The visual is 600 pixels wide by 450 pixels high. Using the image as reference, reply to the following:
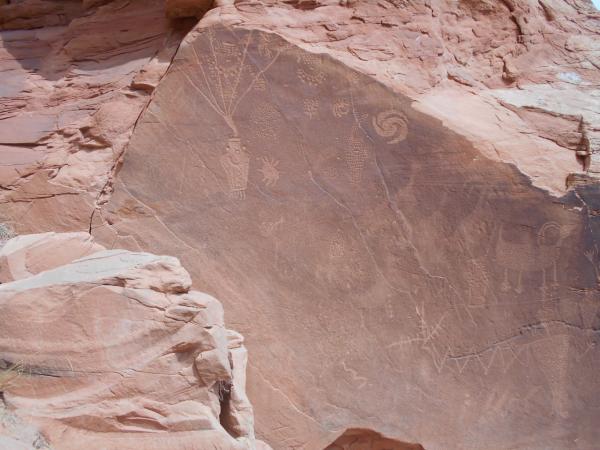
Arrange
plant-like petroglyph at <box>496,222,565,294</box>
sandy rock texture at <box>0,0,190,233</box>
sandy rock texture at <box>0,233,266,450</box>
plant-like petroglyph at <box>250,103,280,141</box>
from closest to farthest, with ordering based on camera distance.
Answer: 1. sandy rock texture at <box>0,233,266,450</box>
2. plant-like petroglyph at <box>496,222,565,294</box>
3. plant-like petroglyph at <box>250,103,280,141</box>
4. sandy rock texture at <box>0,0,190,233</box>

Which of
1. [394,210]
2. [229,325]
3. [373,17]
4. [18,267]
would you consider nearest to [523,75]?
[373,17]

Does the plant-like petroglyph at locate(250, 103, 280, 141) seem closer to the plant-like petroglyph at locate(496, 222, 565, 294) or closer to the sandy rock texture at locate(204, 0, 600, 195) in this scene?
the sandy rock texture at locate(204, 0, 600, 195)

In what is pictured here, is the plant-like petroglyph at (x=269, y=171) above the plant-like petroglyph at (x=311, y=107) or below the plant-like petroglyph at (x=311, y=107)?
below

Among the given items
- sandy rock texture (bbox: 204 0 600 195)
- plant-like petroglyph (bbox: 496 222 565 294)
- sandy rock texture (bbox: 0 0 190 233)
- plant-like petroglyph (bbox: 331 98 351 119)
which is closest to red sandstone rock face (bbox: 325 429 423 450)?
plant-like petroglyph (bbox: 496 222 565 294)

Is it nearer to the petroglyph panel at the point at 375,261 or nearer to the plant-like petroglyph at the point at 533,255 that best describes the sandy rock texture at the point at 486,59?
the petroglyph panel at the point at 375,261

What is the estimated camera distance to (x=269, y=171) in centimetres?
390

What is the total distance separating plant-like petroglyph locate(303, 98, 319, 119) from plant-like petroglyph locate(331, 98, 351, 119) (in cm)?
9

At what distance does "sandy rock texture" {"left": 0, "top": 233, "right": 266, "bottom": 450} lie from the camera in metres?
2.79

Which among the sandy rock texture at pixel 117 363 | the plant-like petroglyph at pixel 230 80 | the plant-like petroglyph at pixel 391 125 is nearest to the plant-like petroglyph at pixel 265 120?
the plant-like petroglyph at pixel 230 80

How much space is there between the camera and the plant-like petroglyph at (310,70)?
12.7ft

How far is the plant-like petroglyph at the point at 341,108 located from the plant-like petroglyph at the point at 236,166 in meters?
0.54

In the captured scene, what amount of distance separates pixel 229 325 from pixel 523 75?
227cm

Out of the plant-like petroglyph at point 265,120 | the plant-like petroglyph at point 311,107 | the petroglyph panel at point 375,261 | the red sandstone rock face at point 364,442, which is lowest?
the red sandstone rock face at point 364,442

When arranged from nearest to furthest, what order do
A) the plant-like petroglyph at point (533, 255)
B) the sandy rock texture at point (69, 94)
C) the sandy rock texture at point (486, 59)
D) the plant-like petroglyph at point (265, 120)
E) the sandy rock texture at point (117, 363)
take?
the sandy rock texture at point (117, 363) < the plant-like petroglyph at point (533, 255) < the sandy rock texture at point (486, 59) < the plant-like petroglyph at point (265, 120) < the sandy rock texture at point (69, 94)
